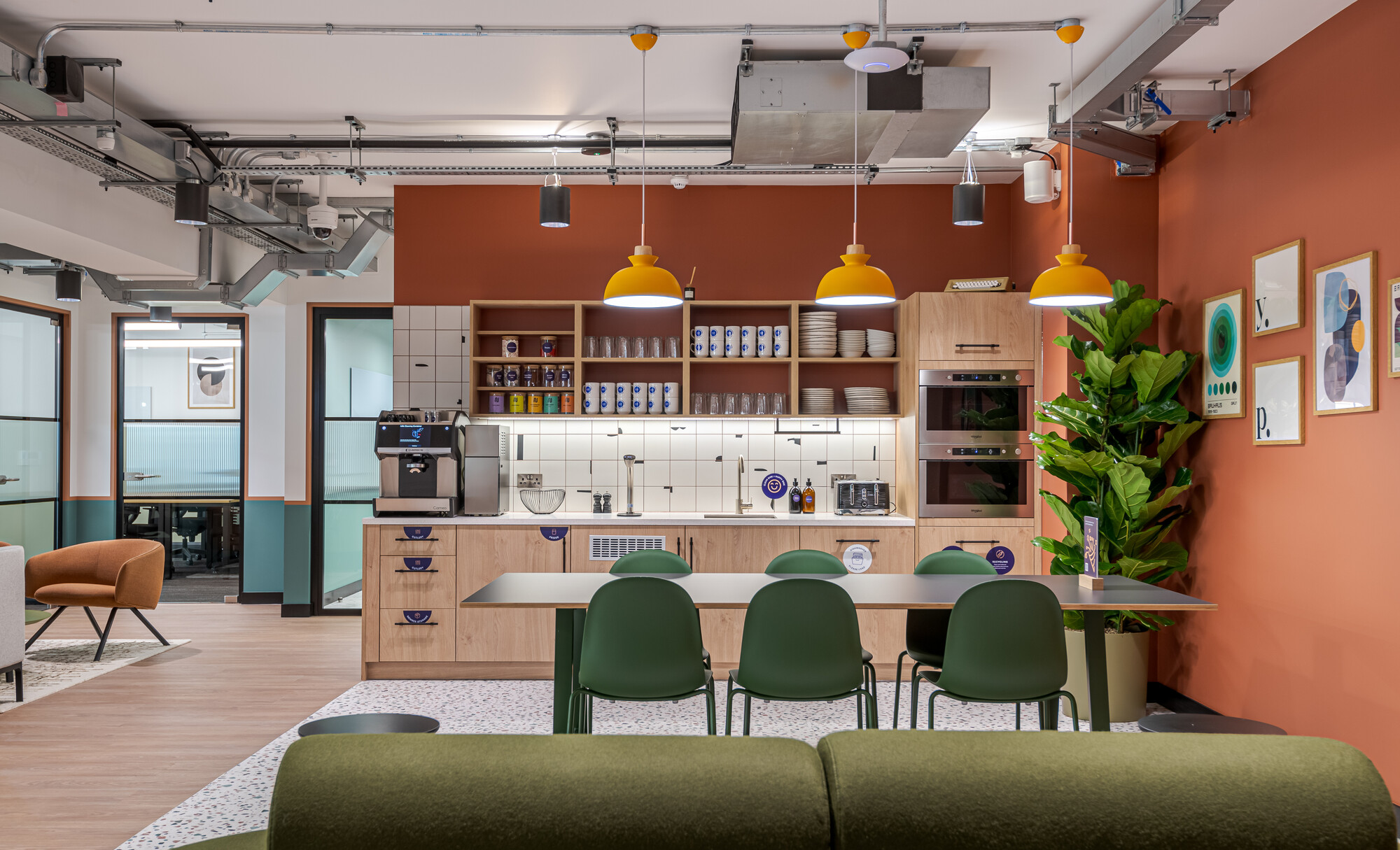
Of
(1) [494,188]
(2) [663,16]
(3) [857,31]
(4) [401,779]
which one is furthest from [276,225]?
(4) [401,779]

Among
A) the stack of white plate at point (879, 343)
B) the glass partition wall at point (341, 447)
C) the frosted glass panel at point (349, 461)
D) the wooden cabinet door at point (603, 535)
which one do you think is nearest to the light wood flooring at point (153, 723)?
the glass partition wall at point (341, 447)

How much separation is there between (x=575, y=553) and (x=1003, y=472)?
8.55ft

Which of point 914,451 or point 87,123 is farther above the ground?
point 87,123

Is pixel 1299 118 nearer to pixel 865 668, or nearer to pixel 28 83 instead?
pixel 865 668

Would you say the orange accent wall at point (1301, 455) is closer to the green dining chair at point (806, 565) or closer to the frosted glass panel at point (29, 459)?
the green dining chair at point (806, 565)

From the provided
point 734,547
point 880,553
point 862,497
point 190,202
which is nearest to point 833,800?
point 734,547

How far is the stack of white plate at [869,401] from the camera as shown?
576 centimetres

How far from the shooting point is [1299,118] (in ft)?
12.5

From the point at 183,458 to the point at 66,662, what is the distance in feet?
9.41

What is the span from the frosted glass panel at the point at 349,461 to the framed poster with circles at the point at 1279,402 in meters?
6.50

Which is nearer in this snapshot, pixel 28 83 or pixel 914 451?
pixel 28 83

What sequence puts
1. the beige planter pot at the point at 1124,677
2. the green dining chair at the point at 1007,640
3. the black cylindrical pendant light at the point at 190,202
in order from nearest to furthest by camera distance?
1. the green dining chair at the point at 1007,640
2. the beige planter pot at the point at 1124,677
3. the black cylindrical pendant light at the point at 190,202

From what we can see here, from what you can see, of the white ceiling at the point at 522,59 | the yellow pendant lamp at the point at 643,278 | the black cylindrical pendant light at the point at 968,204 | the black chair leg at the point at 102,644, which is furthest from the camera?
the black chair leg at the point at 102,644

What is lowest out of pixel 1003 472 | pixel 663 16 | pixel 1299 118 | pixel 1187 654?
pixel 1187 654
